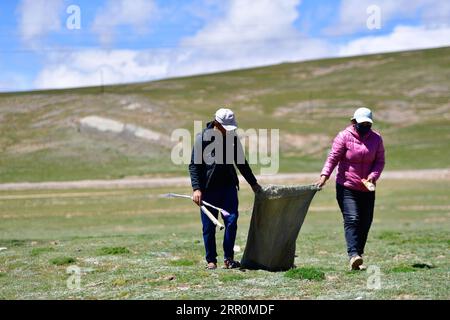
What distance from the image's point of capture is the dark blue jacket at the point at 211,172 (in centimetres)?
1262

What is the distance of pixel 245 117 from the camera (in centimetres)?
8675

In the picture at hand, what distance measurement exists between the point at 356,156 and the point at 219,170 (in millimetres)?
2200

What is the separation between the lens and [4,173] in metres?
59.3

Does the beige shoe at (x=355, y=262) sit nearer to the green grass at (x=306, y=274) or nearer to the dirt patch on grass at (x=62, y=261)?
the green grass at (x=306, y=274)

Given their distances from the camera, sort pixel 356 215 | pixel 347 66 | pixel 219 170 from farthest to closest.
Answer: pixel 347 66 → pixel 356 215 → pixel 219 170

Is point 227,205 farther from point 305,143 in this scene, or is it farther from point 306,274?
point 305,143

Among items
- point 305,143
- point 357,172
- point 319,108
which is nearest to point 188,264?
point 357,172

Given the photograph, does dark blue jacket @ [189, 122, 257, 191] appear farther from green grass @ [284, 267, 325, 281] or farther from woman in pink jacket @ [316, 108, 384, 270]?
green grass @ [284, 267, 325, 281]

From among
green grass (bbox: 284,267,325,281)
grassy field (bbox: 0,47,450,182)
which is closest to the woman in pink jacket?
green grass (bbox: 284,267,325,281)

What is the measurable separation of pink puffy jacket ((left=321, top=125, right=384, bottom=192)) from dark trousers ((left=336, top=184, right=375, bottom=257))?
0.47 feet

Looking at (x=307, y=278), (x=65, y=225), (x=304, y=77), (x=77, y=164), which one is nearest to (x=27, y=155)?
(x=77, y=164)

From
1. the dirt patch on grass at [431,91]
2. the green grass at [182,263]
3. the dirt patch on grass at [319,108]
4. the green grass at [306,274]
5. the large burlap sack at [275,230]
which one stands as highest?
the dirt patch on grass at [431,91]

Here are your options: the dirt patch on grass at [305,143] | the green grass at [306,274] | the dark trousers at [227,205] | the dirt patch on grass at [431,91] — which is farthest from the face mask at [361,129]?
the dirt patch on grass at [431,91]
